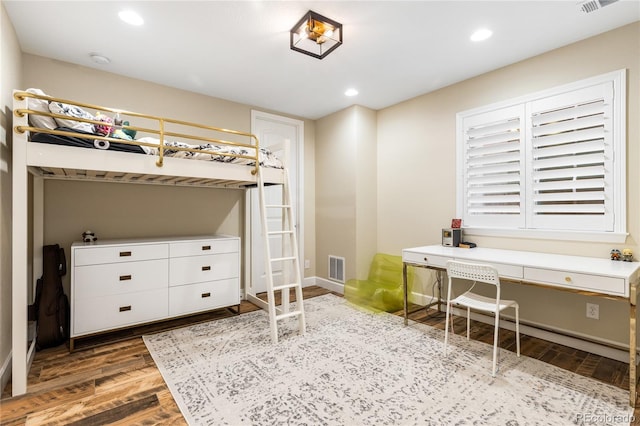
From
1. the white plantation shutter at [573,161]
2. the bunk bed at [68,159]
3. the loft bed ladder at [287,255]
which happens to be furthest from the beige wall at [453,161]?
the bunk bed at [68,159]

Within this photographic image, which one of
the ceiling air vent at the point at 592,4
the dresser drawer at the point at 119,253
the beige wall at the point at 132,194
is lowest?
the dresser drawer at the point at 119,253

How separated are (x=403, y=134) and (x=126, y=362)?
3.70 m

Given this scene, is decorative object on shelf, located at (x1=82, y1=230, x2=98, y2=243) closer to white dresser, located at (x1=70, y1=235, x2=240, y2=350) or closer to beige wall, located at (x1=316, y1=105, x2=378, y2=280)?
white dresser, located at (x1=70, y1=235, x2=240, y2=350)

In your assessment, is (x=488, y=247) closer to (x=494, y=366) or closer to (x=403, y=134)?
(x=494, y=366)

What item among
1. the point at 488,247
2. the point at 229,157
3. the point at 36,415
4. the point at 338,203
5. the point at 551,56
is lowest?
the point at 36,415

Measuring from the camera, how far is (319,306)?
12.1ft

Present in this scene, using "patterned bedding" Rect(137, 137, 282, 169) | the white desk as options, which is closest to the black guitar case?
"patterned bedding" Rect(137, 137, 282, 169)

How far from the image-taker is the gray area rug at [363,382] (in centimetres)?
173

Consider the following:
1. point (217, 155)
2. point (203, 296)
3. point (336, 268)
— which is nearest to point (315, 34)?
point (217, 155)

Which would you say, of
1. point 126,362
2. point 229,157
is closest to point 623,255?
point 229,157

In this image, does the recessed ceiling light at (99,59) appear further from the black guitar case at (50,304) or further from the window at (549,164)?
the window at (549,164)

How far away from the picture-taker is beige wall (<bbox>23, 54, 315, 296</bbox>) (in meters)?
2.88

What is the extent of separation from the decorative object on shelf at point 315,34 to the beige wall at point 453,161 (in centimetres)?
167

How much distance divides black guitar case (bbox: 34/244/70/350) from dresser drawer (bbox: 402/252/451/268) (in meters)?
3.12
